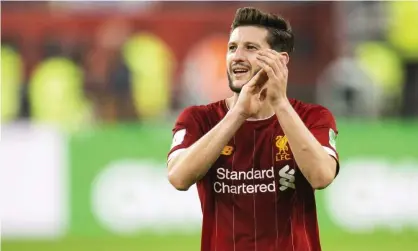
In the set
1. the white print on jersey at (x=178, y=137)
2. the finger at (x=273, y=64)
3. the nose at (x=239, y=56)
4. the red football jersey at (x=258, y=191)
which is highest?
the nose at (x=239, y=56)

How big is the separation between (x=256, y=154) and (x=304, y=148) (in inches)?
14.3

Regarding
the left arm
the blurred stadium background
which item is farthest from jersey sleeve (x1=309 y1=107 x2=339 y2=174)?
the blurred stadium background

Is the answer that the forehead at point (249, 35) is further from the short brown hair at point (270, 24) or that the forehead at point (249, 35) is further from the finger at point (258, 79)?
the finger at point (258, 79)

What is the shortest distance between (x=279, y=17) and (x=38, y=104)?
9.83 meters

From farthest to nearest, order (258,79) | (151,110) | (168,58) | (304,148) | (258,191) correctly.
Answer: (168,58), (151,110), (258,191), (258,79), (304,148)

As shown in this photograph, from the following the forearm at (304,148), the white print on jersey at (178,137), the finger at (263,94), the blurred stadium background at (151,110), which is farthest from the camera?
the blurred stadium background at (151,110)

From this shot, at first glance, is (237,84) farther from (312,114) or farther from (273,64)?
(312,114)

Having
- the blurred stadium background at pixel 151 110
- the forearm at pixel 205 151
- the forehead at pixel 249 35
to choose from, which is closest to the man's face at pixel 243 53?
the forehead at pixel 249 35

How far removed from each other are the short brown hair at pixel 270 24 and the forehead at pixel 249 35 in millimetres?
24

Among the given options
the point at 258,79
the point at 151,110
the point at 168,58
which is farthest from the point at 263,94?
the point at 168,58

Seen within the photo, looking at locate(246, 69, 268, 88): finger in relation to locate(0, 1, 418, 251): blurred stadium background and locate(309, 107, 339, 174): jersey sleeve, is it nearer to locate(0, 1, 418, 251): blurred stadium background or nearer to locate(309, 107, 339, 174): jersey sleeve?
locate(309, 107, 339, 174): jersey sleeve

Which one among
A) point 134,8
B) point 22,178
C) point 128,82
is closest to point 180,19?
point 134,8

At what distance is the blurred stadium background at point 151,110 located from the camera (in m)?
9.91

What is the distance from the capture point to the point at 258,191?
435 centimetres
